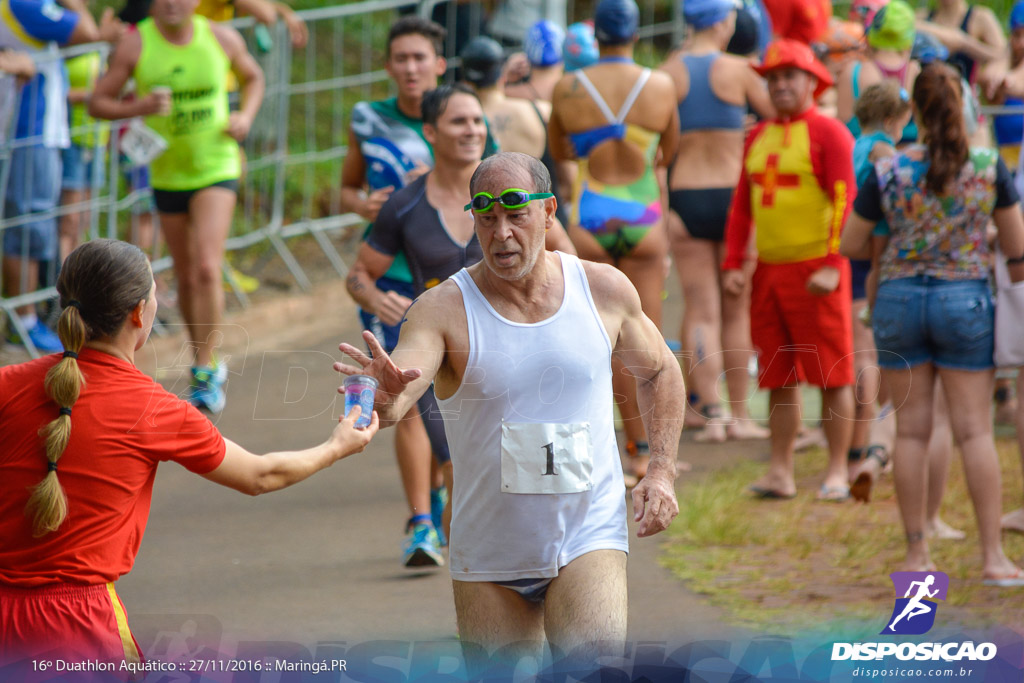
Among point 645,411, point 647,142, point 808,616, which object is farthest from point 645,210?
point 645,411

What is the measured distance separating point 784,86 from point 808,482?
7.28 ft

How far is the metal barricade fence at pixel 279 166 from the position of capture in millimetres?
8281

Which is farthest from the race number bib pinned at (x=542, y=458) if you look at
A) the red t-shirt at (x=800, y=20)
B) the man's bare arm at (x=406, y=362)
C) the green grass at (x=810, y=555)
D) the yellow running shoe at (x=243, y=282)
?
the yellow running shoe at (x=243, y=282)

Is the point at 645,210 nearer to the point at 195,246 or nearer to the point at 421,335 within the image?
the point at 195,246

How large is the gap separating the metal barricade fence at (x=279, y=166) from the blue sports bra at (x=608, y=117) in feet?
10.5

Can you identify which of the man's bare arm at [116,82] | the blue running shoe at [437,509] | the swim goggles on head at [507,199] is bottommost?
the blue running shoe at [437,509]

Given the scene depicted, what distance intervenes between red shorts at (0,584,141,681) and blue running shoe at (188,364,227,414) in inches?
176

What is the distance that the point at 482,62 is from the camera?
6.78m

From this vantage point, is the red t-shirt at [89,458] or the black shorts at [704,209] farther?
the black shorts at [704,209]

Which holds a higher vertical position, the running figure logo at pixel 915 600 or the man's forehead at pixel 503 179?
the man's forehead at pixel 503 179

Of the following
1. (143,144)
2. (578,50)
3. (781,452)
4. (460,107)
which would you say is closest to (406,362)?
(460,107)

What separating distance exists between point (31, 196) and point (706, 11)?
452 cm

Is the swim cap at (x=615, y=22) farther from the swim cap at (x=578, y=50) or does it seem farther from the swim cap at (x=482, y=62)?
the swim cap at (x=578, y=50)

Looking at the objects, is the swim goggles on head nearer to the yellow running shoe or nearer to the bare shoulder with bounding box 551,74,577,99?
the bare shoulder with bounding box 551,74,577,99
